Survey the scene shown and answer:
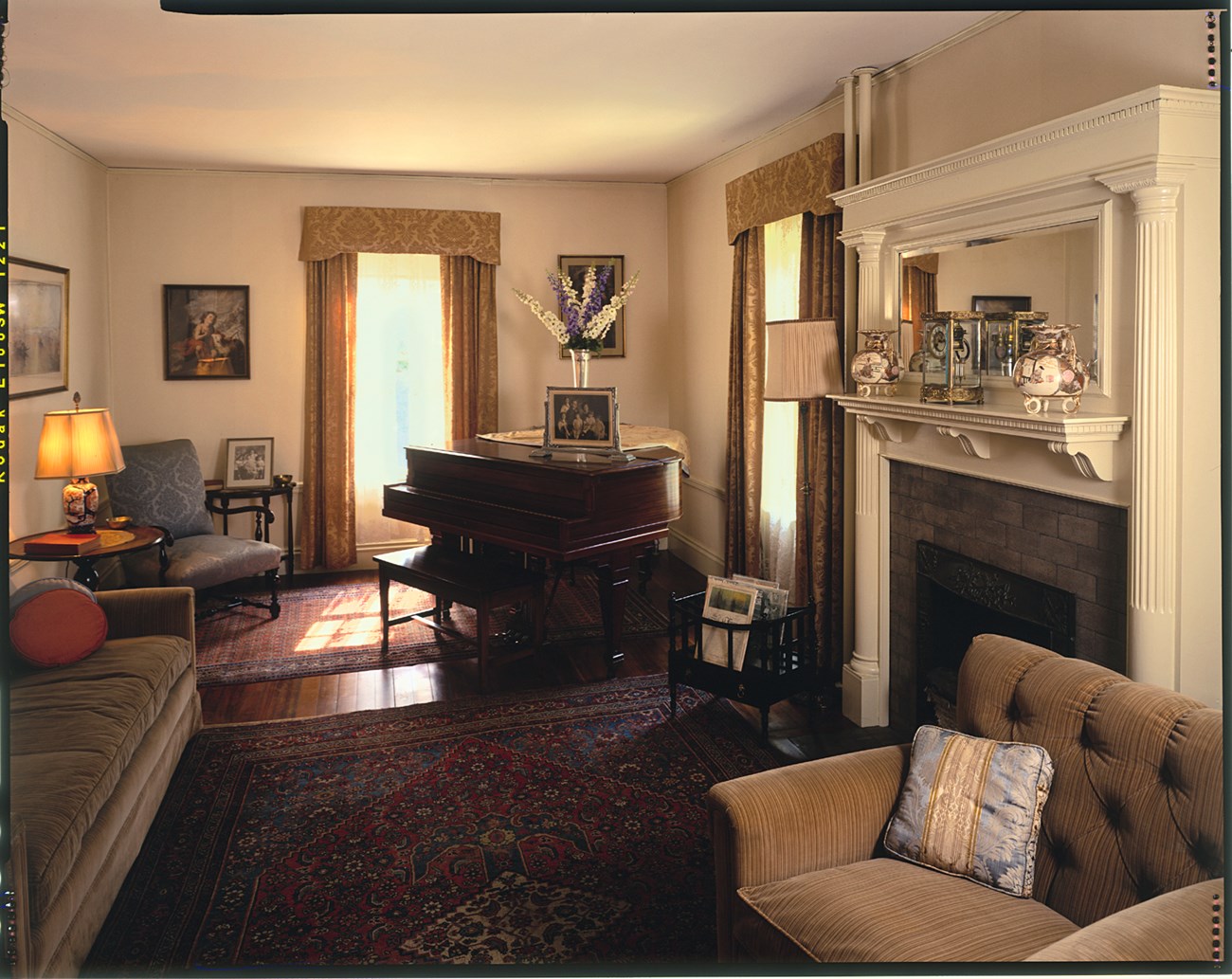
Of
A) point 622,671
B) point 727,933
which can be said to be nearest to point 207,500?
point 622,671

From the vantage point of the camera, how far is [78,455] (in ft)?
14.5

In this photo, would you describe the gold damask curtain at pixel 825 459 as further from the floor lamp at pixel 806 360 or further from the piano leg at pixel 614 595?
the piano leg at pixel 614 595

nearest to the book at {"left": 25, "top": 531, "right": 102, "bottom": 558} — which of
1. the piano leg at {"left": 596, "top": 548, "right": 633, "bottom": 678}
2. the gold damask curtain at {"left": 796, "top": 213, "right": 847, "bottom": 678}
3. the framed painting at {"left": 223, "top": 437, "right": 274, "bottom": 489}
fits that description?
the framed painting at {"left": 223, "top": 437, "right": 274, "bottom": 489}

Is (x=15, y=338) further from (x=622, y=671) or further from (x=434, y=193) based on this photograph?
(x=622, y=671)

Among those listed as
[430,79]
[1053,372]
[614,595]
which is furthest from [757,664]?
[430,79]

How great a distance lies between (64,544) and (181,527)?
1.22 meters

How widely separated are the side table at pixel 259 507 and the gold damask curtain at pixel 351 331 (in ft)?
0.66

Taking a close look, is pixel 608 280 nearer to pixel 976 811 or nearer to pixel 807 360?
pixel 807 360

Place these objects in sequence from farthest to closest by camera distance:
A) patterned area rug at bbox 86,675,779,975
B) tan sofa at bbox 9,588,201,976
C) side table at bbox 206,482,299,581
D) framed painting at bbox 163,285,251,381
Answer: framed painting at bbox 163,285,251,381 < side table at bbox 206,482,299,581 < patterned area rug at bbox 86,675,779,975 < tan sofa at bbox 9,588,201,976

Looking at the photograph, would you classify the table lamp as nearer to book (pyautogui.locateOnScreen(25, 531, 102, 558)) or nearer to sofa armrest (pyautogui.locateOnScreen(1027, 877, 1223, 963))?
book (pyautogui.locateOnScreen(25, 531, 102, 558))

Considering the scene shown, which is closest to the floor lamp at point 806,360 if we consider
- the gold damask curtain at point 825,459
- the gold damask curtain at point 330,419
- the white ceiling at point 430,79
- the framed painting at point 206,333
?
the gold damask curtain at point 825,459

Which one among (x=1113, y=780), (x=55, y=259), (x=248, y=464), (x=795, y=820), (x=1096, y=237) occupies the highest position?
(x=55, y=259)

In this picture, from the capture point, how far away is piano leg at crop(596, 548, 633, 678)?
4.39 metres

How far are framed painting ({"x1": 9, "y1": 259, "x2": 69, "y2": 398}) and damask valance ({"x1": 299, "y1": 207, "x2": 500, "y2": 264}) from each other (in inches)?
60.4
